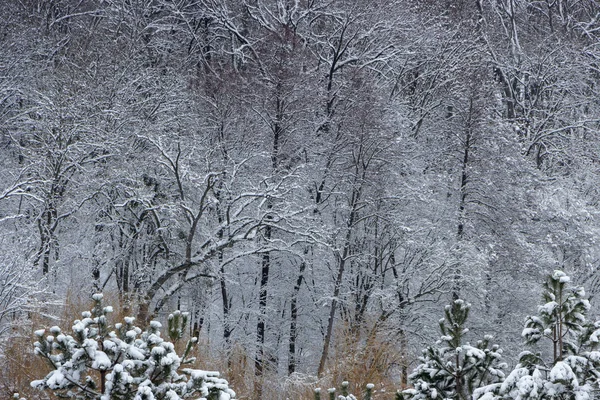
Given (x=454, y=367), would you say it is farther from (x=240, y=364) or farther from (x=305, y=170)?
(x=305, y=170)

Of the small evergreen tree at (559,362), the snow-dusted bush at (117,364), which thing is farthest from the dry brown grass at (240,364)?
the small evergreen tree at (559,362)

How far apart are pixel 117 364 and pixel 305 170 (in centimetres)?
2187

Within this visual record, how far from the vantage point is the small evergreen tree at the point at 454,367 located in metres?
8.20

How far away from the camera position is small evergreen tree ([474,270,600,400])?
6.97 meters

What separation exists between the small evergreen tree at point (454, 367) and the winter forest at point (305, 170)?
38.1ft

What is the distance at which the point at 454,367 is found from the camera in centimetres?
850

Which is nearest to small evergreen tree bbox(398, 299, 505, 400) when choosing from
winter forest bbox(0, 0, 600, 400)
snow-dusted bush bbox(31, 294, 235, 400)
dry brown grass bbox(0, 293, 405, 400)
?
snow-dusted bush bbox(31, 294, 235, 400)

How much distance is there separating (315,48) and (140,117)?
31.4 feet

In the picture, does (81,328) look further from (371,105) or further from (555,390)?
(371,105)

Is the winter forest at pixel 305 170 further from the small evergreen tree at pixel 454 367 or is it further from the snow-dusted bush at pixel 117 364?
the snow-dusted bush at pixel 117 364

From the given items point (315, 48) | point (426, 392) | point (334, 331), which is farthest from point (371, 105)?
point (426, 392)

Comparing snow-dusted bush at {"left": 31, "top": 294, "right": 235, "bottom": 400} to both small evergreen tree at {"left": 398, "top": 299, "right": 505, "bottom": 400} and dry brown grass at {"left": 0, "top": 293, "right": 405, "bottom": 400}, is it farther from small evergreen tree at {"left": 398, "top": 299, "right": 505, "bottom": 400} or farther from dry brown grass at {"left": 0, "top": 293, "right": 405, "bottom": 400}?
dry brown grass at {"left": 0, "top": 293, "right": 405, "bottom": 400}

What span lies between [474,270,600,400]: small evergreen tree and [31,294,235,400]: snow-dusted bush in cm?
296

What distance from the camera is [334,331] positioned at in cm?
2808
